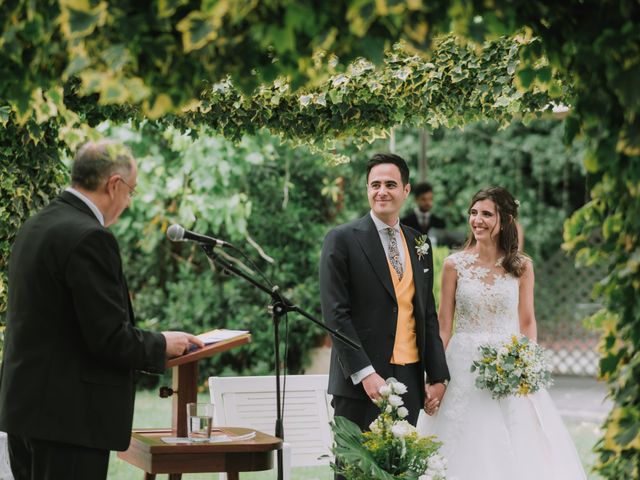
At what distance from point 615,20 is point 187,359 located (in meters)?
1.96

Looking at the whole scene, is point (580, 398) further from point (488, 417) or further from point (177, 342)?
point (177, 342)

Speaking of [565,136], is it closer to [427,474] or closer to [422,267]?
[427,474]

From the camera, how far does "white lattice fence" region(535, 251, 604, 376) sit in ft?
45.7

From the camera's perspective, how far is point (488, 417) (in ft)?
16.9

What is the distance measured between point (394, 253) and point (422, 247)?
6.3 inches

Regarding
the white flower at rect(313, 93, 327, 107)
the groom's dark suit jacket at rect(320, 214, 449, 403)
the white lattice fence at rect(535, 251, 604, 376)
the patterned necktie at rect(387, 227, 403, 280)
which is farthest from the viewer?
the white lattice fence at rect(535, 251, 604, 376)

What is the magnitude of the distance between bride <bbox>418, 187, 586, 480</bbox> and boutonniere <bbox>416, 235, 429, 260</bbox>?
580mm

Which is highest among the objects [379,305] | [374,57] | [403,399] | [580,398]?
[374,57]

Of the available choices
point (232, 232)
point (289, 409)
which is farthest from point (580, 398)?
point (289, 409)

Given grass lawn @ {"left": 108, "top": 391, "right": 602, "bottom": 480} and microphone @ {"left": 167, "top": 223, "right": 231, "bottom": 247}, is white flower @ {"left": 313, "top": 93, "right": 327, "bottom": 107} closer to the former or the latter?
microphone @ {"left": 167, "top": 223, "right": 231, "bottom": 247}

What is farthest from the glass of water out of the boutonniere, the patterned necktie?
the boutonniere

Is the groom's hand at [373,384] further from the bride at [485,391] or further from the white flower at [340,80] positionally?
the white flower at [340,80]

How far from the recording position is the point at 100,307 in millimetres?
3164

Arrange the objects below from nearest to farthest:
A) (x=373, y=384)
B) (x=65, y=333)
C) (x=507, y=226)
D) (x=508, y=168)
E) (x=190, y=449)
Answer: (x=65, y=333)
(x=190, y=449)
(x=373, y=384)
(x=507, y=226)
(x=508, y=168)
